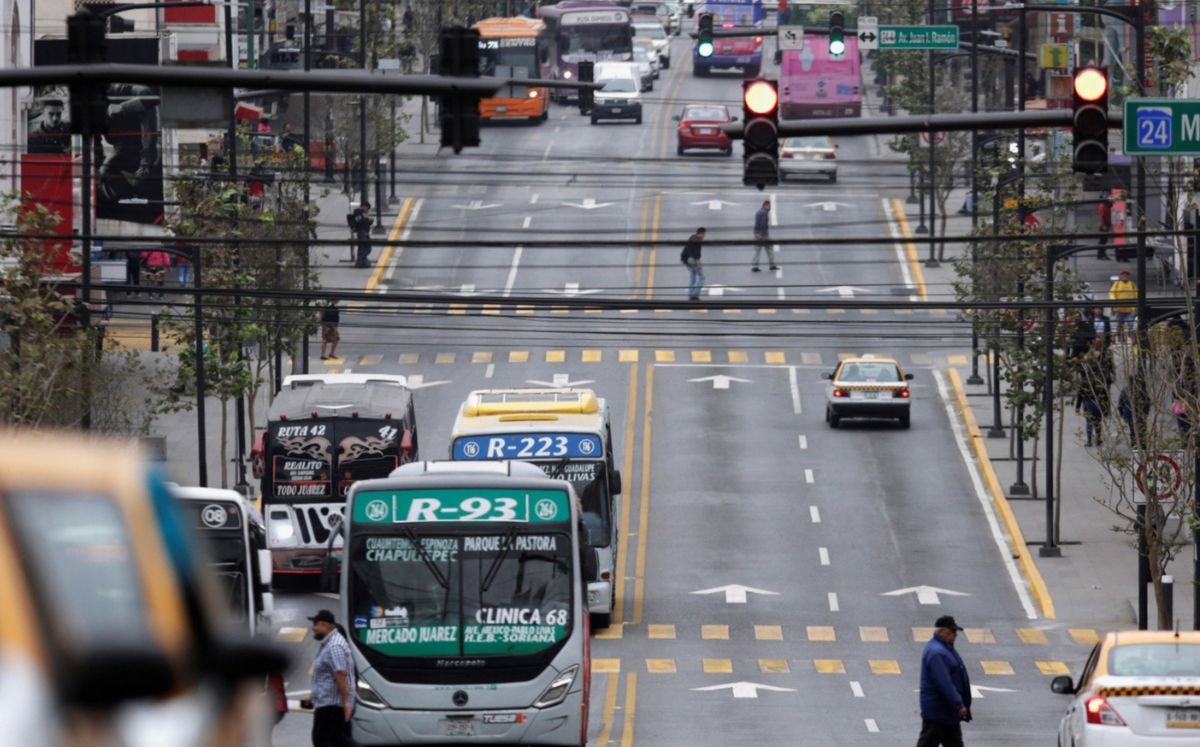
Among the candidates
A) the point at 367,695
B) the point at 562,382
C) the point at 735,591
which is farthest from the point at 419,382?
the point at 367,695

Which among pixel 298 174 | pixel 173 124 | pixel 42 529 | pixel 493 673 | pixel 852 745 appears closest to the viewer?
pixel 42 529

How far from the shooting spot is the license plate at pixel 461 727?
23.6 meters

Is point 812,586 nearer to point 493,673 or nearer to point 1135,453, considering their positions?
point 1135,453

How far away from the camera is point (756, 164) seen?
17344 mm

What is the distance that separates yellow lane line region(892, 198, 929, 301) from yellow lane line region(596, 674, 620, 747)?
32.5 meters

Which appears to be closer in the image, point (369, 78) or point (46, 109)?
point (369, 78)

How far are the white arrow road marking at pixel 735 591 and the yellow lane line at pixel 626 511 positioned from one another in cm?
156

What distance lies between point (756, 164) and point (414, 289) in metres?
49.8

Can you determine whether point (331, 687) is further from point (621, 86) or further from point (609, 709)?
point (621, 86)

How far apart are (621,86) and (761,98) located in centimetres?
7831

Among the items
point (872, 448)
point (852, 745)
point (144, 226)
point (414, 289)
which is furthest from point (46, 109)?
point (852, 745)

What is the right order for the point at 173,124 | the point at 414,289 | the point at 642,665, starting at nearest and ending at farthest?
the point at 173,124
the point at 642,665
the point at 414,289

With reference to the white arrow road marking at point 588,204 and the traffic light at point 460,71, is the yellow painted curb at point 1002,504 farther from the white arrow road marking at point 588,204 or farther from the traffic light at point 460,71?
the traffic light at point 460,71

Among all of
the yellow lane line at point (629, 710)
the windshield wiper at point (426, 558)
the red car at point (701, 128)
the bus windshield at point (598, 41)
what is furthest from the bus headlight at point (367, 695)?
the bus windshield at point (598, 41)
